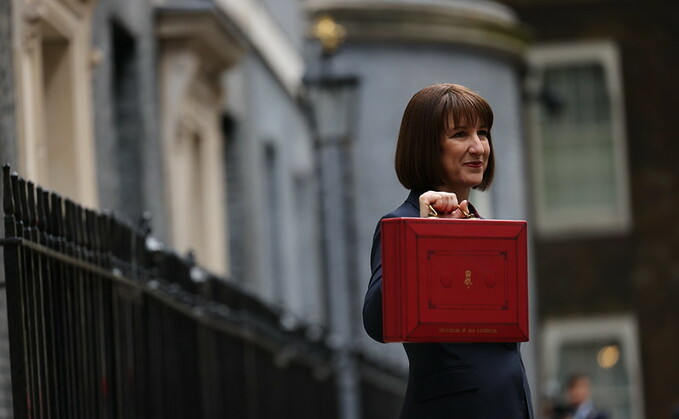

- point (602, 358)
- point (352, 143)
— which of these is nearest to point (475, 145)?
point (352, 143)

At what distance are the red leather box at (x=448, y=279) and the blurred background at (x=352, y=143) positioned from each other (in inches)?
186

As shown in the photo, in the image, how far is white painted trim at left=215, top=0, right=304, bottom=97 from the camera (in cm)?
2048

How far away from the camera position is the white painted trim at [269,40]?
806 inches

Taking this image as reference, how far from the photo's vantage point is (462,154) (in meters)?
5.54

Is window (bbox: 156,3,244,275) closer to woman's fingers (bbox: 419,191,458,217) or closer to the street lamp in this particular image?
the street lamp

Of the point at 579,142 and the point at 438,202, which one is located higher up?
the point at 438,202

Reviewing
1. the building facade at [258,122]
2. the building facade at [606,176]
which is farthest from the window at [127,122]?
the building facade at [606,176]

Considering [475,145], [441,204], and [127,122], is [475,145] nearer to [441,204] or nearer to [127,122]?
[441,204]

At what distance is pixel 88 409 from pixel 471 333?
2.56 m

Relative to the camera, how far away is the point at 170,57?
53.6ft

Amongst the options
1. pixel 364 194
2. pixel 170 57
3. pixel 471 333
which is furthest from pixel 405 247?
pixel 364 194

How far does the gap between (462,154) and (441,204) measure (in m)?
0.21

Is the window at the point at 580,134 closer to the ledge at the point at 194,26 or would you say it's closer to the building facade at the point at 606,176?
the building facade at the point at 606,176

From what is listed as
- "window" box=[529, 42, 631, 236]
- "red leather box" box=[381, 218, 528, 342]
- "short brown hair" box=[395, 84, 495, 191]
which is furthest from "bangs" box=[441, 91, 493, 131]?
"window" box=[529, 42, 631, 236]
